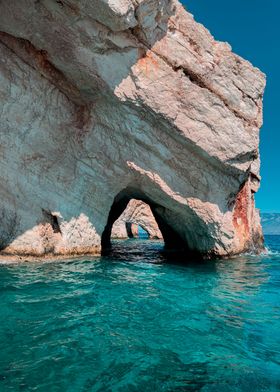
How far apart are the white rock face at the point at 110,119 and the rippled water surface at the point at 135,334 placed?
4.41 m

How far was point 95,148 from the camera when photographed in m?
15.5

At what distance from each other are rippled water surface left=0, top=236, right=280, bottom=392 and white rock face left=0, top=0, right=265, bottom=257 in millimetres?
4411

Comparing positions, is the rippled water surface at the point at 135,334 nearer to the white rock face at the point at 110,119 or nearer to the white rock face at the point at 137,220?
the white rock face at the point at 110,119

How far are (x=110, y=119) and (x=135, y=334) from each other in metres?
10.3

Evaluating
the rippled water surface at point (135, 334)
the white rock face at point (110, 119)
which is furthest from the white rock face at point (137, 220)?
the rippled water surface at point (135, 334)

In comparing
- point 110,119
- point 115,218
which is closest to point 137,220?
point 115,218

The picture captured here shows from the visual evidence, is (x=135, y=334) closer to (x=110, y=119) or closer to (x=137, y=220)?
(x=110, y=119)

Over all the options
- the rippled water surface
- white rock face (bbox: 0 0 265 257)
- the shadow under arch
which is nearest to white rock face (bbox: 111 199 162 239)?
the shadow under arch

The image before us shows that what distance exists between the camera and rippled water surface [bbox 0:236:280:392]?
4.75 metres

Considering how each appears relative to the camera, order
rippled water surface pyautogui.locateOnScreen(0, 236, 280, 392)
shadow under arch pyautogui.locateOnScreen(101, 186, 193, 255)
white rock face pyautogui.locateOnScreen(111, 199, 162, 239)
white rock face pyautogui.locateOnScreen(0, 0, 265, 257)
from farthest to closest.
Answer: white rock face pyautogui.locateOnScreen(111, 199, 162, 239)
shadow under arch pyautogui.locateOnScreen(101, 186, 193, 255)
white rock face pyautogui.locateOnScreen(0, 0, 265, 257)
rippled water surface pyautogui.locateOnScreen(0, 236, 280, 392)

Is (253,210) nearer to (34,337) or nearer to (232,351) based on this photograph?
(232,351)

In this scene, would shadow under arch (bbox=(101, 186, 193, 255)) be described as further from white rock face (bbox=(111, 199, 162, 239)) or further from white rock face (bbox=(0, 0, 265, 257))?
white rock face (bbox=(111, 199, 162, 239))

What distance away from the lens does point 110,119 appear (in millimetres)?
14781

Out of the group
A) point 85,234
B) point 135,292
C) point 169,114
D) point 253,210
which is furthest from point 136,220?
point 135,292
